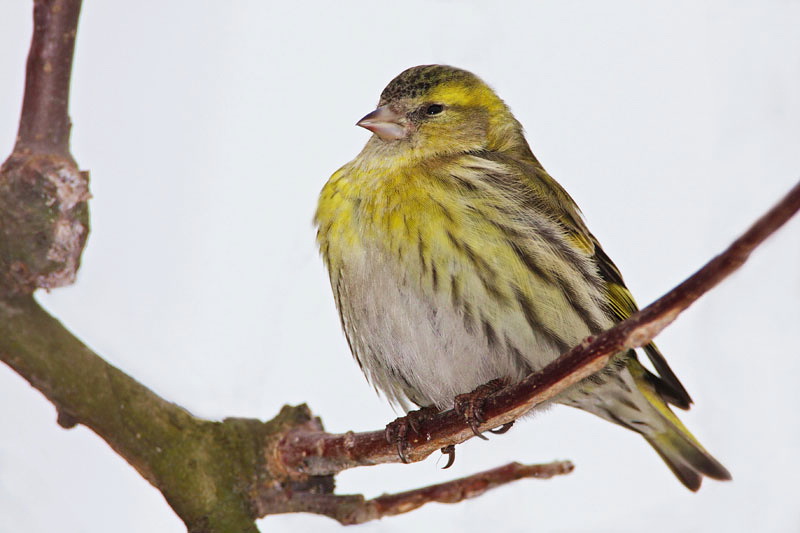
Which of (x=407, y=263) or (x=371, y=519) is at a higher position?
(x=407, y=263)

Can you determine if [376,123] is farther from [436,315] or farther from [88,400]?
[88,400]

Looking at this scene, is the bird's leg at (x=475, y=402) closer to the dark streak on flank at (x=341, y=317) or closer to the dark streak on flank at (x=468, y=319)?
the dark streak on flank at (x=468, y=319)

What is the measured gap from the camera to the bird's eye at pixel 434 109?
9.54 feet

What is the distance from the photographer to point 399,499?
250cm

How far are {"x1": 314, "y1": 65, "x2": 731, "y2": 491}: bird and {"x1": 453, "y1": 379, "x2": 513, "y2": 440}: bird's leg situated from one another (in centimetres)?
3

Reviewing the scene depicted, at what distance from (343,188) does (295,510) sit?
96 centimetres

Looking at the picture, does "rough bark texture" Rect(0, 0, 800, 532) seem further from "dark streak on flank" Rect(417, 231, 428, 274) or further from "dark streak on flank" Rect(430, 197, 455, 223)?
"dark streak on flank" Rect(430, 197, 455, 223)

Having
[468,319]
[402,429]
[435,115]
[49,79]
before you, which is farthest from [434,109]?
[49,79]

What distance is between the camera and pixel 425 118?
9.49ft

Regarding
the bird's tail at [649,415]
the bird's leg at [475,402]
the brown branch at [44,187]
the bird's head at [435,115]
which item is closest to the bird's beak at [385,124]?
the bird's head at [435,115]

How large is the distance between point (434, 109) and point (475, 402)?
1.06 meters

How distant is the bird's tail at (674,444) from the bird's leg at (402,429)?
75 cm

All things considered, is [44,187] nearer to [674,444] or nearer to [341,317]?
[341,317]

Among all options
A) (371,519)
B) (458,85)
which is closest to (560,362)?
(371,519)
